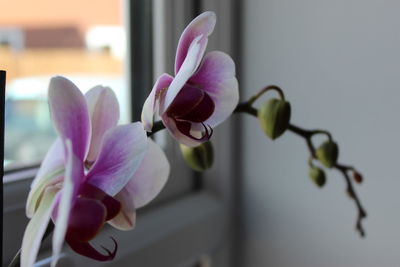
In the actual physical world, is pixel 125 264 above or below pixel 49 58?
below

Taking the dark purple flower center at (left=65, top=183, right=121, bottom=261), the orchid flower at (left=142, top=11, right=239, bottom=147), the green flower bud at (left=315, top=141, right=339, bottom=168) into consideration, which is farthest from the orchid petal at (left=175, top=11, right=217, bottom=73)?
the green flower bud at (left=315, top=141, right=339, bottom=168)

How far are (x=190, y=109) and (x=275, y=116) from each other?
13cm

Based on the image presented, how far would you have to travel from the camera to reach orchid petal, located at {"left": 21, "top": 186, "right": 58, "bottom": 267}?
0.28m

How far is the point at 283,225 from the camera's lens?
2.67 ft

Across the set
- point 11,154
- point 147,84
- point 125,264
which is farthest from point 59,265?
point 147,84

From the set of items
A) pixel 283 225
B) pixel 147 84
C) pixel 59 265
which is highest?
pixel 147 84

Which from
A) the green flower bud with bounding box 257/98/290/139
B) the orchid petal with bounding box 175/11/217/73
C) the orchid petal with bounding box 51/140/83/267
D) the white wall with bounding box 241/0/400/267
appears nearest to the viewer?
the orchid petal with bounding box 51/140/83/267

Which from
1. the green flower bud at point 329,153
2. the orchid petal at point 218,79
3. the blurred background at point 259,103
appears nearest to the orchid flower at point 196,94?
the orchid petal at point 218,79

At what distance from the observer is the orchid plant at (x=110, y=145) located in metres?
0.30

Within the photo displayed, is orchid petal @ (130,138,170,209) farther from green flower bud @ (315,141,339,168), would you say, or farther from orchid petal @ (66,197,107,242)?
green flower bud @ (315,141,339,168)

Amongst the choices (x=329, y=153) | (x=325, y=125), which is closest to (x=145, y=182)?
(x=329, y=153)

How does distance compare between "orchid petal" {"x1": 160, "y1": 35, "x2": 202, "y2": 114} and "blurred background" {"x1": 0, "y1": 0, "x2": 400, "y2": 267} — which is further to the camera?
"blurred background" {"x1": 0, "y1": 0, "x2": 400, "y2": 267}

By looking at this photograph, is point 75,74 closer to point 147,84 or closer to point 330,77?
point 147,84

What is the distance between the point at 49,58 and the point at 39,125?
0.35 feet
